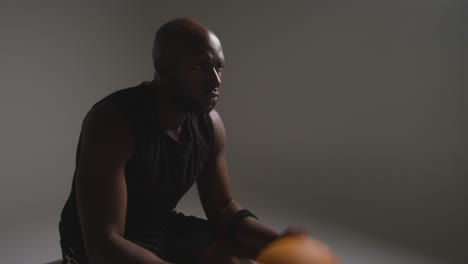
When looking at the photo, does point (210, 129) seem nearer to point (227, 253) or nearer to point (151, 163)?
point (151, 163)

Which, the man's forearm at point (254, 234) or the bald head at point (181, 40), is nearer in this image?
the bald head at point (181, 40)

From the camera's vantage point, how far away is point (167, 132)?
4.58 feet

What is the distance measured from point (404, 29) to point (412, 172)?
2.43ft

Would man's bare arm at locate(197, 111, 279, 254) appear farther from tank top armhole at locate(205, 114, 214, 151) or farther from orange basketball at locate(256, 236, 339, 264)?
orange basketball at locate(256, 236, 339, 264)

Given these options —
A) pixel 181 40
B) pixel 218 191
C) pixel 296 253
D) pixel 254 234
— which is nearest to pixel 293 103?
pixel 218 191

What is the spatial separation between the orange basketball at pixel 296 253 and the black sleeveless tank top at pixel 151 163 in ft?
1.11

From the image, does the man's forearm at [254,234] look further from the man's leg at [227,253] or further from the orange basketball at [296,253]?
the orange basketball at [296,253]

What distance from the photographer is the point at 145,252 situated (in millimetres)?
1267

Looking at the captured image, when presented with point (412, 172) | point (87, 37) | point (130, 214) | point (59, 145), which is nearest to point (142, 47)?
point (87, 37)

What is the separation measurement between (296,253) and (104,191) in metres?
0.47

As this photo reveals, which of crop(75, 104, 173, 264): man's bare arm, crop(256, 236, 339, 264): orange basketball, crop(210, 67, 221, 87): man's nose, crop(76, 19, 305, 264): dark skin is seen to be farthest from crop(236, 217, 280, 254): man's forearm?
crop(210, 67, 221, 87): man's nose

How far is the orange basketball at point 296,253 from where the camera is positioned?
115cm

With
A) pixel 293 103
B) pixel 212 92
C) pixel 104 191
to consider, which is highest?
pixel 293 103

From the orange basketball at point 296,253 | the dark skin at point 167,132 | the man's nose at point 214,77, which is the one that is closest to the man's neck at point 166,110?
the dark skin at point 167,132
